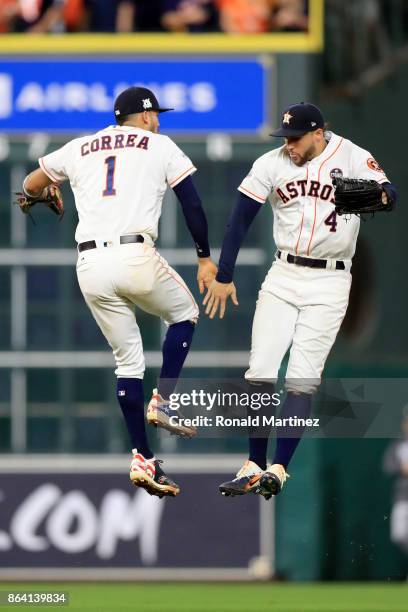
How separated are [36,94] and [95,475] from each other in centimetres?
429

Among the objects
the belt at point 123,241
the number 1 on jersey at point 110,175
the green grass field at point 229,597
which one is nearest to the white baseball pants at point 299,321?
the belt at point 123,241

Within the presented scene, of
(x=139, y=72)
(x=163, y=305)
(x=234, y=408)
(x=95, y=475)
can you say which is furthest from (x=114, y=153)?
(x=95, y=475)

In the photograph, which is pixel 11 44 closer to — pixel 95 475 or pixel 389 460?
pixel 95 475

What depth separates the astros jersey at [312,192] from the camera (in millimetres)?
14266

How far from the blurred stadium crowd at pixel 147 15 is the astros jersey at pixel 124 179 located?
8828 mm

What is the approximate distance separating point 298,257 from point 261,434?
1.26m

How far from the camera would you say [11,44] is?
22.8 meters

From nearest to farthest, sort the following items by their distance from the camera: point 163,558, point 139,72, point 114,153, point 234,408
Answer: point 114,153
point 234,408
point 139,72
point 163,558

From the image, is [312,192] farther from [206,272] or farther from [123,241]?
[123,241]

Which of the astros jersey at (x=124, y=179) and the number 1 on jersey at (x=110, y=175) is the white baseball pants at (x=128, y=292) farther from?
the number 1 on jersey at (x=110, y=175)

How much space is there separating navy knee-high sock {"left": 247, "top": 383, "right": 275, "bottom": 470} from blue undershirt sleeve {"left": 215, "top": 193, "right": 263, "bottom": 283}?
92 cm

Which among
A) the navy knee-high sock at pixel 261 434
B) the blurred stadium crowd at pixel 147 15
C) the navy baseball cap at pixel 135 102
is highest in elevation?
the blurred stadium crowd at pixel 147 15

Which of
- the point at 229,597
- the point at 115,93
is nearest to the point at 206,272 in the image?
the point at 115,93

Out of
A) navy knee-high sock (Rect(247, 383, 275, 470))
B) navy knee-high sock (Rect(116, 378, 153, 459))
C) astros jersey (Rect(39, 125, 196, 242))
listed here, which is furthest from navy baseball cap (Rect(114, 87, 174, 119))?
navy knee-high sock (Rect(247, 383, 275, 470))
